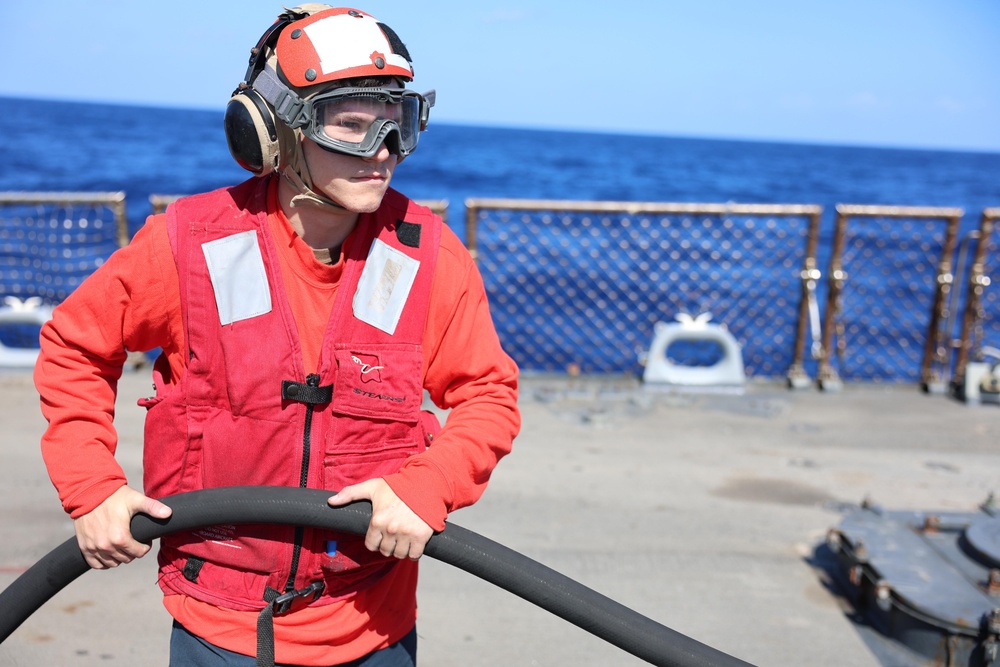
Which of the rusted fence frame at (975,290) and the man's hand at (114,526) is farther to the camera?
the rusted fence frame at (975,290)

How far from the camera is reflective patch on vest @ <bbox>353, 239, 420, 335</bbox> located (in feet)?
6.12

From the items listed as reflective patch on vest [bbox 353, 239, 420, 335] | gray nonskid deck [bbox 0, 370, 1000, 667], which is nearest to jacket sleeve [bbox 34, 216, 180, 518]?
reflective patch on vest [bbox 353, 239, 420, 335]

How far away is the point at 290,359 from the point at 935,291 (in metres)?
6.40

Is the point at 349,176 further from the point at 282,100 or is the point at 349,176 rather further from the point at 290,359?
the point at 290,359

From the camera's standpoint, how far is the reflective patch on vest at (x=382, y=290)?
6.12 ft

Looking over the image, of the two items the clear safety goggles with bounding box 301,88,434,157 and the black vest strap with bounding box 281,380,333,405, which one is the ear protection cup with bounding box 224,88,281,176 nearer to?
the clear safety goggles with bounding box 301,88,434,157

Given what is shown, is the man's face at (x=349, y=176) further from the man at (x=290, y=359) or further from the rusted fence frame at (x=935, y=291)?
the rusted fence frame at (x=935, y=291)

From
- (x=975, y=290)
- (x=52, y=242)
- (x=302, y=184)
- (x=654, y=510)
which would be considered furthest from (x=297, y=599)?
(x=52, y=242)

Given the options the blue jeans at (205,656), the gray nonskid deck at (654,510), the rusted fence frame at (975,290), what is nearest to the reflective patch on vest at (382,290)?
the blue jeans at (205,656)

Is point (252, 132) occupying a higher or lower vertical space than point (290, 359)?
higher

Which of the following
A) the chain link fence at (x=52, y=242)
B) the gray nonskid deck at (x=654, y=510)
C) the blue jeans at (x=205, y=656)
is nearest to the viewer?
the blue jeans at (x=205, y=656)

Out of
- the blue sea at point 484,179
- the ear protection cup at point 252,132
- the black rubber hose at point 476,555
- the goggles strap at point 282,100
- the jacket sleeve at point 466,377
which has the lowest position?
the blue sea at point 484,179

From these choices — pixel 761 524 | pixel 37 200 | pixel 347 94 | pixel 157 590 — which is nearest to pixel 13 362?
pixel 37 200

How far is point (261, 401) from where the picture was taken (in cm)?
181
